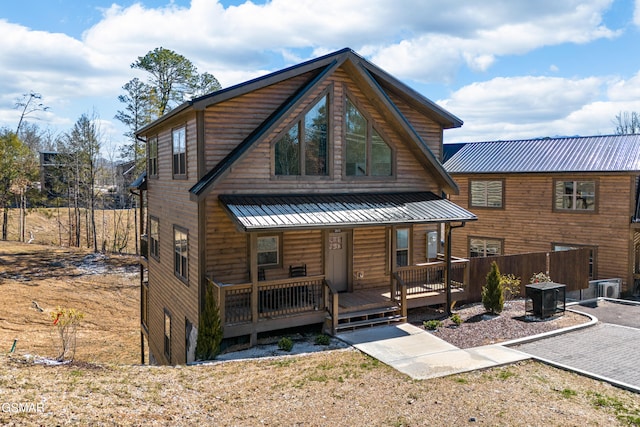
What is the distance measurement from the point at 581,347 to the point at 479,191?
557 inches

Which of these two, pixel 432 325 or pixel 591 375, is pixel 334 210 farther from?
pixel 591 375

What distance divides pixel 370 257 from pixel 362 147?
11.8ft

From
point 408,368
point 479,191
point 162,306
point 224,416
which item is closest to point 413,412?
point 408,368

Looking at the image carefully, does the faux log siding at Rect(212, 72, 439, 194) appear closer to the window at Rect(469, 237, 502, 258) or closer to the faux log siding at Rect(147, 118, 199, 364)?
the faux log siding at Rect(147, 118, 199, 364)

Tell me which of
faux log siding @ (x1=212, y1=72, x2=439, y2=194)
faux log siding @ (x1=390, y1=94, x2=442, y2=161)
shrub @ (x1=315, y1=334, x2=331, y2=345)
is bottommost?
shrub @ (x1=315, y1=334, x2=331, y2=345)

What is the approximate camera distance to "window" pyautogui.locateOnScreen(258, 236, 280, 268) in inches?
547

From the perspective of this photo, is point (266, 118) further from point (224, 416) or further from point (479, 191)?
point (479, 191)

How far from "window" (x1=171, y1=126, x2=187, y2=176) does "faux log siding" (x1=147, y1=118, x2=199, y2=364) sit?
0.26 meters

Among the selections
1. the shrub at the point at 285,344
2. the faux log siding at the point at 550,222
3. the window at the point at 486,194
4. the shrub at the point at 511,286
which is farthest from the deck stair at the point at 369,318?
the window at the point at 486,194

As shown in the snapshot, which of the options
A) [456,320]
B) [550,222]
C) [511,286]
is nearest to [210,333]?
[456,320]

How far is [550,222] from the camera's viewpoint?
75.3ft

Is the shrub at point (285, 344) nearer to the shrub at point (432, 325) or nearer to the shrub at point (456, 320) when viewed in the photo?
the shrub at point (432, 325)

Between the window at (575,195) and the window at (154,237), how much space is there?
17760 mm

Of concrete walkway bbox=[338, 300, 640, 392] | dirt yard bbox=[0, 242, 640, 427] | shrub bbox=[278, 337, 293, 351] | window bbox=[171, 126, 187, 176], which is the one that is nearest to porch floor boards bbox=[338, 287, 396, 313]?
concrete walkway bbox=[338, 300, 640, 392]
